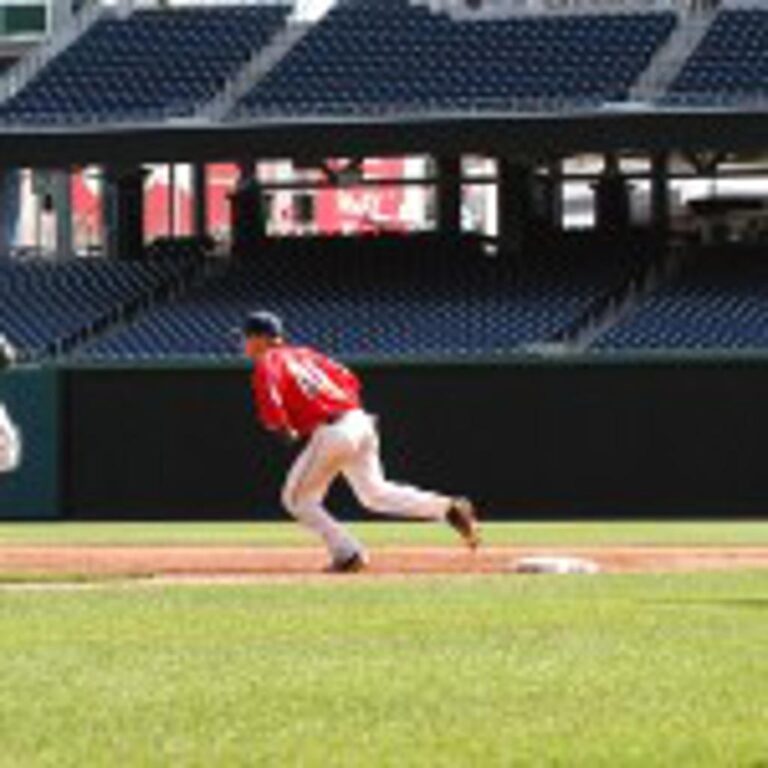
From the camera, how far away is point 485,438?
36.5m

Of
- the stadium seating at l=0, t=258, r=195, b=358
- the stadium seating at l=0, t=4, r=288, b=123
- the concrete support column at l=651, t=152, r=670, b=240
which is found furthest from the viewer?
the concrete support column at l=651, t=152, r=670, b=240

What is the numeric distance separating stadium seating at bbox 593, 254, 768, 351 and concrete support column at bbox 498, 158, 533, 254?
10.8 ft

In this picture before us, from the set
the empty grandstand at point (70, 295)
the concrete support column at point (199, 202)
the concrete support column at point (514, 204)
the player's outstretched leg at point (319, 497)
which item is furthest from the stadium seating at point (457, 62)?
the player's outstretched leg at point (319, 497)

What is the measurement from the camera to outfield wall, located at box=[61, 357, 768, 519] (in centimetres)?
3562

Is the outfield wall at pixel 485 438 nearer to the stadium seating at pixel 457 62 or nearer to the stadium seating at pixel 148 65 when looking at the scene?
the stadium seating at pixel 457 62

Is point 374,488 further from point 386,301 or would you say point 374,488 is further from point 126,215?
point 126,215

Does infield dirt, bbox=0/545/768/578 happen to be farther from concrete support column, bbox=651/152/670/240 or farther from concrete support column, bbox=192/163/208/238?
concrete support column, bbox=192/163/208/238

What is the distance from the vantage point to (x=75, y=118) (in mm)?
42062

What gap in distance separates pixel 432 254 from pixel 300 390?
24117mm

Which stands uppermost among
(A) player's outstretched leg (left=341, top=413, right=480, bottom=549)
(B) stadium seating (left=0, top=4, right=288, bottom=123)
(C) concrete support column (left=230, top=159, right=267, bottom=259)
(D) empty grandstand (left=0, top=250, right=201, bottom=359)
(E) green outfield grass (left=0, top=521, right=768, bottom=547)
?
(B) stadium seating (left=0, top=4, right=288, bottom=123)

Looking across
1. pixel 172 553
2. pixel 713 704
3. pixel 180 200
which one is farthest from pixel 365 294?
pixel 713 704

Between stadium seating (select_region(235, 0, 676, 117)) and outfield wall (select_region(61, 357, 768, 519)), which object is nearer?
outfield wall (select_region(61, 357, 768, 519))

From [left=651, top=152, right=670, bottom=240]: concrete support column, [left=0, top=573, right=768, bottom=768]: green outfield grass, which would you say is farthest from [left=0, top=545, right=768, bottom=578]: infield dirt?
[left=651, top=152, right=670, bottom=240]: concrete support column

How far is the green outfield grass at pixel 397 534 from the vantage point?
90.6ft
